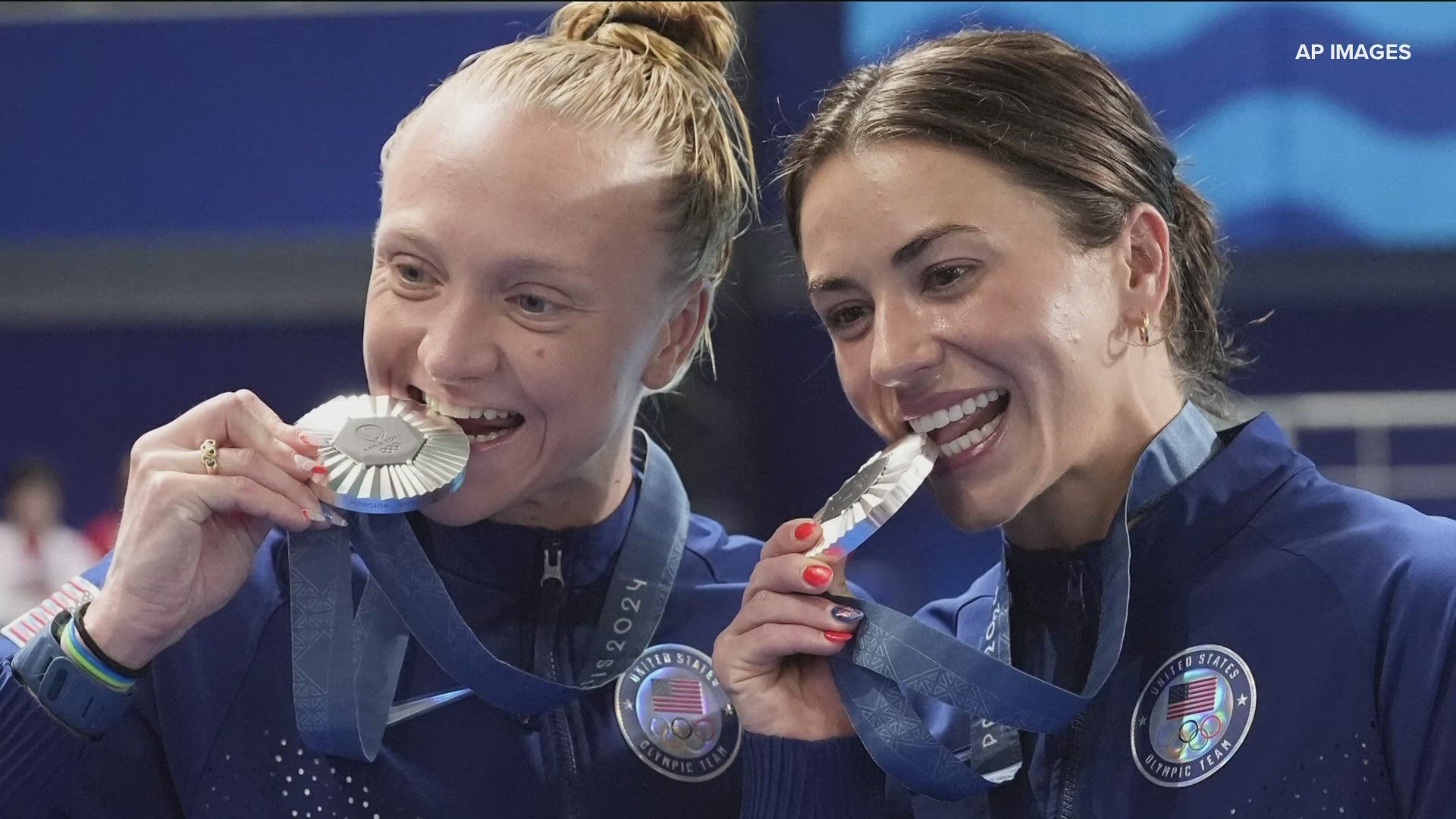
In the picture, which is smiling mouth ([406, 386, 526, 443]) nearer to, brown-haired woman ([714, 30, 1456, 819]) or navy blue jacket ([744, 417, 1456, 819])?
brown-haired woman ([714, 30, 1456, 819])

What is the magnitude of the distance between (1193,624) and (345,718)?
958mm

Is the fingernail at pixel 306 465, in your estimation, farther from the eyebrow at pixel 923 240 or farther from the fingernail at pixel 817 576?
the eyebrow at pixel 923 240

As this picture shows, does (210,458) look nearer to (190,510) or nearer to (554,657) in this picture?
(190,510)

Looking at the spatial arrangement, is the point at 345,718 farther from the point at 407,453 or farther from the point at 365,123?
the point at 365,123

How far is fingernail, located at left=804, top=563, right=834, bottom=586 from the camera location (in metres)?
1.87

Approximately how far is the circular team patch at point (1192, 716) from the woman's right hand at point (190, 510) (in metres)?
0.94

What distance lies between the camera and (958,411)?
1970 mm

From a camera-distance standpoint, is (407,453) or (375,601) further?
(375,601)

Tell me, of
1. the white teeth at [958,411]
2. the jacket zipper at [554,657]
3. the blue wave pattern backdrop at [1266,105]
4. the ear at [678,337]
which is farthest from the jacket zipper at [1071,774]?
the blue wave pattern backdrop at [1266,105]

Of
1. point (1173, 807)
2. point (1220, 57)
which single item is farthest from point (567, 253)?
point (1220, 57)

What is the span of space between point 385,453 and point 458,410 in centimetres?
14

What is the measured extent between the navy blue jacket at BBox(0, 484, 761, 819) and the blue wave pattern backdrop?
1.60 metres

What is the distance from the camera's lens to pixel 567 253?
6.75ft

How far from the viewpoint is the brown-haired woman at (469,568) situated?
1.90 meters
